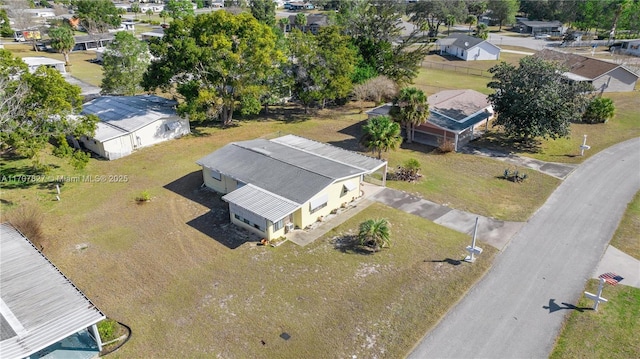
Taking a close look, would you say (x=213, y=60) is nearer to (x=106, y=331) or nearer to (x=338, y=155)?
(x=338, y=155)

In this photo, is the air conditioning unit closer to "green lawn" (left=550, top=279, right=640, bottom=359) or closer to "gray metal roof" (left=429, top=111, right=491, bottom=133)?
"green lawn" (left=550, top=279, right=640, bottom=359)

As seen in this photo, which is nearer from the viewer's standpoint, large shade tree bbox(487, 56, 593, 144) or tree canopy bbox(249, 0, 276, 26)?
large shade tree bbox(487, 56, 593, 144)

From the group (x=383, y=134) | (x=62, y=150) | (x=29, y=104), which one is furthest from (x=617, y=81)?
(x=29, y=104)

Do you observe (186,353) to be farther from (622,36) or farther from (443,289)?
(622,36)

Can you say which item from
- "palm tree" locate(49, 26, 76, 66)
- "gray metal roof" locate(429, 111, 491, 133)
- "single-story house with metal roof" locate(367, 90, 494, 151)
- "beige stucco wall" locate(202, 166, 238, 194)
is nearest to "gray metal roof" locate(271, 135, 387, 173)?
"beige stucco wall" locate(202, 166, 238, 194)

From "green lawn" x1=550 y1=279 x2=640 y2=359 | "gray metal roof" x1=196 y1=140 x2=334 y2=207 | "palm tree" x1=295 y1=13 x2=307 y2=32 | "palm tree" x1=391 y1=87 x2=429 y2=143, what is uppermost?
"palm tree" x1=295 y1=13 x2=307 y2=32

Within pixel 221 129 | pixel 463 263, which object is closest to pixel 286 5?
pixel 221 129

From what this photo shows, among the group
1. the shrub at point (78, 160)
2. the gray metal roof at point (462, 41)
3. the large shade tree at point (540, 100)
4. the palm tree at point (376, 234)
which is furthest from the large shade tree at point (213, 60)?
the gray metal roof at point (462, 41)
